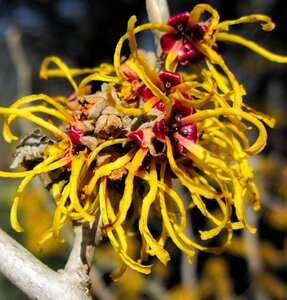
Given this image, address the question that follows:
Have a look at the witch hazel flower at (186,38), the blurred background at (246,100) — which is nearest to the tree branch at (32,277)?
A: the witch hazel flower at (186,38)

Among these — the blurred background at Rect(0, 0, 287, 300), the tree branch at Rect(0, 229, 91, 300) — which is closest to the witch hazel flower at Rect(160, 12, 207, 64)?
the tree branch at Rect(0, 229, 91, 300)

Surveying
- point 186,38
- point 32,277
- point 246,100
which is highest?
point 186,38

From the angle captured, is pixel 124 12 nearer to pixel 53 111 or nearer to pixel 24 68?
pixel 24 68

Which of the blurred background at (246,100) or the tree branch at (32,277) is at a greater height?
the tree branch at (32,277)

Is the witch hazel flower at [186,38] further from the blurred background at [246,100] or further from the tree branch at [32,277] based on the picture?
the blurred background at [246,100]

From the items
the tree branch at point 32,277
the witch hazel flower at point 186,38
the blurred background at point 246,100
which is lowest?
the blurred background at point 246,100

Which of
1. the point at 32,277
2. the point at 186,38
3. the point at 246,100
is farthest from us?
the point at 246,100

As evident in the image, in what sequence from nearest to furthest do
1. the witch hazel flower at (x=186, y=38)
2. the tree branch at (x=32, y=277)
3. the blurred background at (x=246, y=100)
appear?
the tree branch at (x=32, y=277) → the witch hazel flower at (x=186, y=38) → the blurred background at (x=246, y=100)

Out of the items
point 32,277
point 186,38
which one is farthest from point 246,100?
point 32,277

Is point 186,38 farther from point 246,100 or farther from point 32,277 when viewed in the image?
point 246,100

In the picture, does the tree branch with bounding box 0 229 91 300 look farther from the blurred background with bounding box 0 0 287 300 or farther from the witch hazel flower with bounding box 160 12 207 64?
the blurred background with bounding box 0 0 287 300
